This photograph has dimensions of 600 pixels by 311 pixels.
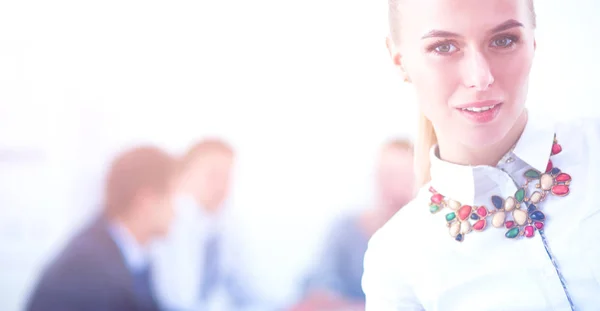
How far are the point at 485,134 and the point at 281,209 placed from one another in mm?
701

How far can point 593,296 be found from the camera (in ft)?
2.63

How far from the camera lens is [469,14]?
84cm

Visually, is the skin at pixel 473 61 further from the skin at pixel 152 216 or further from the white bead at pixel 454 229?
the skin at pixel 152 216

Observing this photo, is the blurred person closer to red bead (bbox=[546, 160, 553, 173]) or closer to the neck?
the neck

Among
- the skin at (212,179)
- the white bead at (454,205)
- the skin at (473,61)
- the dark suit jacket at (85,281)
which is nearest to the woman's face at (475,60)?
the skin at (473,61)

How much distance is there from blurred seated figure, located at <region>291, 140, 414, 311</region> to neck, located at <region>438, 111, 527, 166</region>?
430 millimetres

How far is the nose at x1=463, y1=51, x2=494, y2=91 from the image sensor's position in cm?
83

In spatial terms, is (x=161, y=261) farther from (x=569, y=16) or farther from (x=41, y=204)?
(x=569, y=16)

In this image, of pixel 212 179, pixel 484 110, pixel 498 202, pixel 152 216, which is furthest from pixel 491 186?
pixel 152 216

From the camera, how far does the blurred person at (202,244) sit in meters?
1.46

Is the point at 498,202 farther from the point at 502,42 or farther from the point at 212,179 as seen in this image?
the point at 212,179

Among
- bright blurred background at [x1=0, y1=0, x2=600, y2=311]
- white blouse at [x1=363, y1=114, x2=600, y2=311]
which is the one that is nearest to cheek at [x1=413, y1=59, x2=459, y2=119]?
white blouse at [x1=363, y1=114, x2=600, y2=311]

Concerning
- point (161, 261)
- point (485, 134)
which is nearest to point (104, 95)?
point (161, 261)

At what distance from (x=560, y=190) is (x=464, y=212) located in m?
0.15
